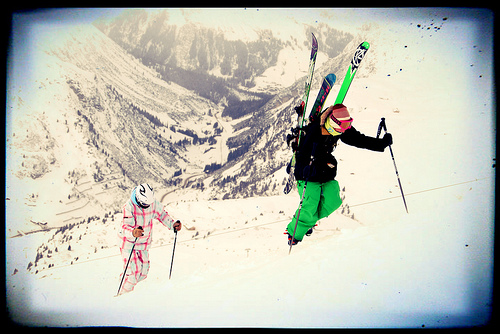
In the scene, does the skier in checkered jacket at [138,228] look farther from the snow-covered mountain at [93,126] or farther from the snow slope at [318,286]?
the snow-covered mountain at [93,126]

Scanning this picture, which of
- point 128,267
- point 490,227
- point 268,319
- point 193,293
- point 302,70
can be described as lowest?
point 268,319

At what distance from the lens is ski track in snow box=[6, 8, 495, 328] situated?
255cm

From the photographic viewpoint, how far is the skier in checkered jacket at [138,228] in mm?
2303

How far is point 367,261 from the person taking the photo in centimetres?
258

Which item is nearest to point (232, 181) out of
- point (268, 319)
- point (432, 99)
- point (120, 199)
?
point (120, 199)

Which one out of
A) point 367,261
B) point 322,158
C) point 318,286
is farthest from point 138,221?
point 367,261

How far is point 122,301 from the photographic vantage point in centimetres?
258

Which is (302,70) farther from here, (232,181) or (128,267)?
(128,267)

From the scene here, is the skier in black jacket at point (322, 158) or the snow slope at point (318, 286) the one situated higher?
the skier in black jacket at point (322, 158)

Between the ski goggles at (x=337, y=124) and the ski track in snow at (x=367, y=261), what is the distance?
0.55 metres

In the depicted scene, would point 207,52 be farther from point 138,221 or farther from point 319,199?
point 319,199

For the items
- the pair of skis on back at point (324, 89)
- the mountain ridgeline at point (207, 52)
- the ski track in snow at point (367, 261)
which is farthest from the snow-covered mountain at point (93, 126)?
the pair of skis on back at point (324, 89)

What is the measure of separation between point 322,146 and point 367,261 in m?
1.40

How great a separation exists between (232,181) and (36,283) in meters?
2.59
